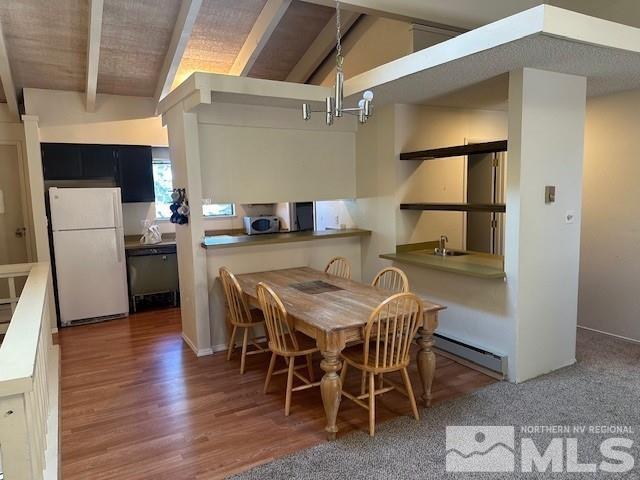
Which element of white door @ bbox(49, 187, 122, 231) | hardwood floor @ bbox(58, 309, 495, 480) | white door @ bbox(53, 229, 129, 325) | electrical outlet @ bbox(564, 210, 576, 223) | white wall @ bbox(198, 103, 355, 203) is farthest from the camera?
white door @ bbox(53, 229, 129, 325)

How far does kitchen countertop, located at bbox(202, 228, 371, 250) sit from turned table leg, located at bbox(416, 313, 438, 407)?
182cm

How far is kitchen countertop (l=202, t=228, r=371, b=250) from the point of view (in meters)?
4.01

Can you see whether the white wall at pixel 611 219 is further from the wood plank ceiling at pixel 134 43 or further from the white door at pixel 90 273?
the white door at pixel 90 273

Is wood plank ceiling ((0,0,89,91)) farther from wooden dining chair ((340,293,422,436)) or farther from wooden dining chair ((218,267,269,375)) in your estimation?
wooden dining chair ((340,293,422,436))

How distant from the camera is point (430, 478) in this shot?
2.22m

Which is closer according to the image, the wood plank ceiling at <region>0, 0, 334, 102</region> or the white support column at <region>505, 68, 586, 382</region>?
the white support column at <region>505, 68, 586, 382</region>

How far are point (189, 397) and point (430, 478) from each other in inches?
70.9

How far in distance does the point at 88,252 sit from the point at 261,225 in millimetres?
2005

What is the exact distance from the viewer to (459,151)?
12.0 ft

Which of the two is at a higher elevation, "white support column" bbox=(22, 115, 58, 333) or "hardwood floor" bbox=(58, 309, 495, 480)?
"white support column" bbox=(22, 115, 58, 333)

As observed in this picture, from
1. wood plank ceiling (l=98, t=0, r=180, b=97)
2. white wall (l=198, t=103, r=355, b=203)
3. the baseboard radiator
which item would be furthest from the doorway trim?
the baseboard radiator

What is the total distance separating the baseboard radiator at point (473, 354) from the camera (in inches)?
133

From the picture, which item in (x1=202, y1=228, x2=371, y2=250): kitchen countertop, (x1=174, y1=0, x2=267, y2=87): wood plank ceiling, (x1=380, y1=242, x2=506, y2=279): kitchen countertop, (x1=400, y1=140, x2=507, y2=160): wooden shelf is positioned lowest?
(x1=380, y1=242, x2=506, y2=279): kitchen countertop

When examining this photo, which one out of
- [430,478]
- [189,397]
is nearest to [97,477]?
[189,397]
